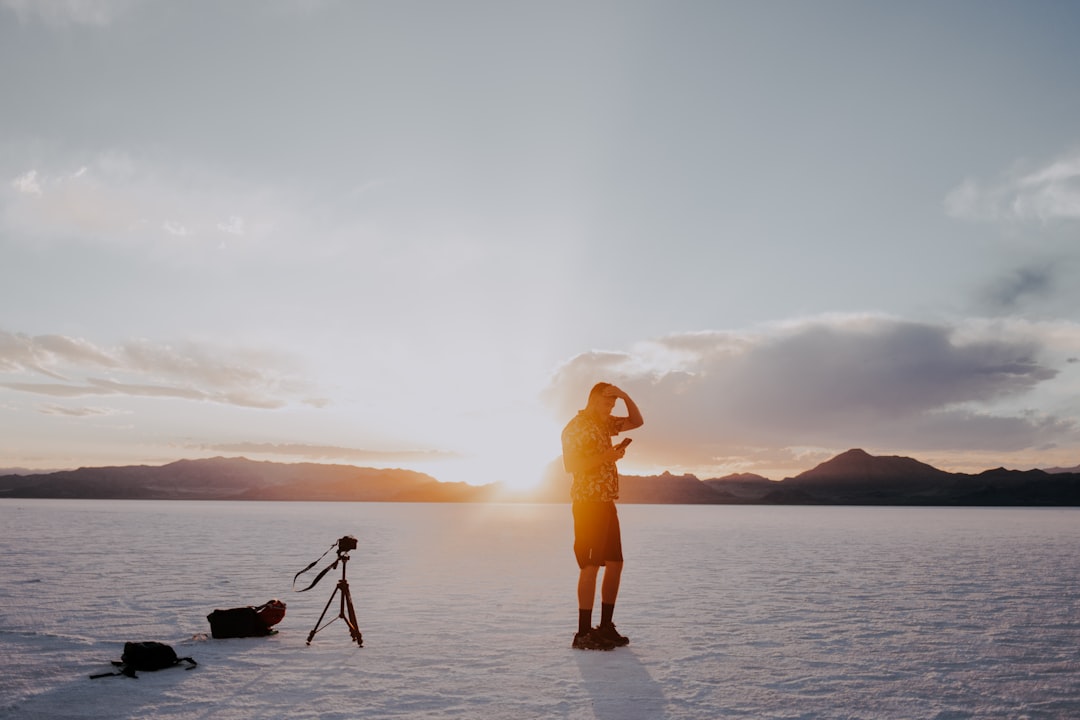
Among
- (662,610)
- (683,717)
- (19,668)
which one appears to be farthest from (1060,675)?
(19,668)

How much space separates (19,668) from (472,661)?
3452 mm

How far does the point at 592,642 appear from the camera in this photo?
21.3ft

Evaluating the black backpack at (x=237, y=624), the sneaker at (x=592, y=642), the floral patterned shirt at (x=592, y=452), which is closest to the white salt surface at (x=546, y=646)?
the sneaker at (x=592, y=642)

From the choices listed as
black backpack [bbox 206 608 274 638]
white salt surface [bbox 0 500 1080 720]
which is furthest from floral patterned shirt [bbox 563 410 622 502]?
black backpack [bbox 206 608 274 638]

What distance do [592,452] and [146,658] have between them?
3.85m

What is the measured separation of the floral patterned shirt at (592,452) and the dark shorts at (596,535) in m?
0.09

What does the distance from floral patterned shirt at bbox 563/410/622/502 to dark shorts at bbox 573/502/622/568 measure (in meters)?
0.09

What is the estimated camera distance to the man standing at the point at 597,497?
661 centimetres

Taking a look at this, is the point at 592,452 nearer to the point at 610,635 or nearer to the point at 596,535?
the point at 596,535

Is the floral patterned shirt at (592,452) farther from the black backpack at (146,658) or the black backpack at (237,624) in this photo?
the black backpack at (146,658)

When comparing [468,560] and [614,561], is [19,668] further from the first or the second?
[468,560]

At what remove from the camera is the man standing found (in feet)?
21.7

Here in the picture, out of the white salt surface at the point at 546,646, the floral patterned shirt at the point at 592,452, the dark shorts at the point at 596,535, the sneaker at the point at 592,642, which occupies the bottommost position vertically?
the white salt surface at the point at 546,646

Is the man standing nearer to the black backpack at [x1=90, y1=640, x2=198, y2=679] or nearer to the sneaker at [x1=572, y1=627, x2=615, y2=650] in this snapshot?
the sneaker at [x1=572, y1=627, x2=615, y2=650]
